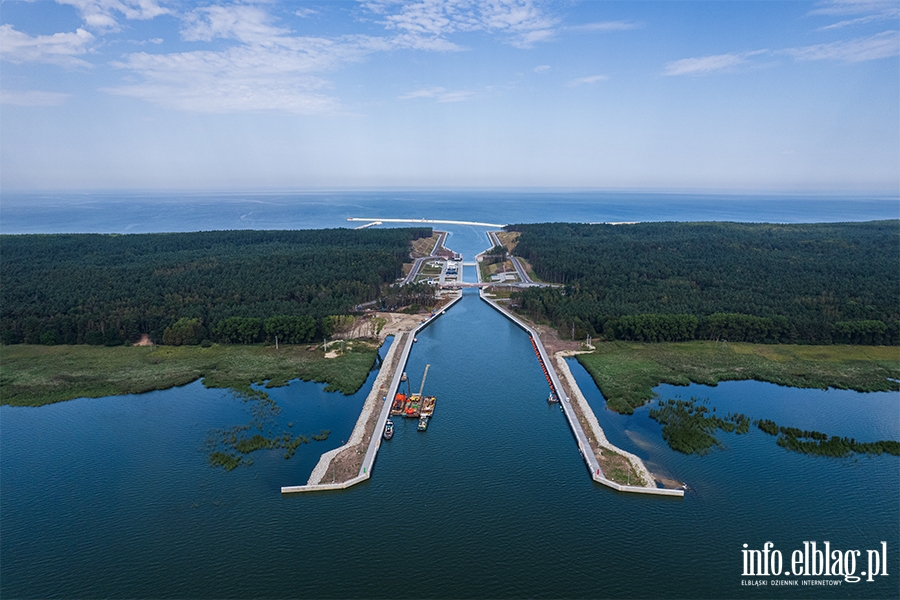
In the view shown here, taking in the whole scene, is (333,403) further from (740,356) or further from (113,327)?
(740,356)

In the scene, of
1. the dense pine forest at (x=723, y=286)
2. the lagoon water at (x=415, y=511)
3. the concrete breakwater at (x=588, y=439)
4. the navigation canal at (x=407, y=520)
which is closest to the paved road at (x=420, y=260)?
the dense pine forest at (x=723, y=286)

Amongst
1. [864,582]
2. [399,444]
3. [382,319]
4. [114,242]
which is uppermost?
[114,242]

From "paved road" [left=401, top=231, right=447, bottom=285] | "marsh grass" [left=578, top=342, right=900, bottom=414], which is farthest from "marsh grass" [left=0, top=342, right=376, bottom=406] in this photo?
"paved road" [left=401, top=231, right=447, bottom=285]

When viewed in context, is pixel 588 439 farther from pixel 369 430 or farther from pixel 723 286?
pixel 723 286

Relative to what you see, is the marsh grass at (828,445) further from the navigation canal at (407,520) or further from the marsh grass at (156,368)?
the marsh grass at (156,368)

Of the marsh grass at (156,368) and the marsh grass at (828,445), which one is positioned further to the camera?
the marsh grass at (156,368)

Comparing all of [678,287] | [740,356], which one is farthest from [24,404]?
[678,287]

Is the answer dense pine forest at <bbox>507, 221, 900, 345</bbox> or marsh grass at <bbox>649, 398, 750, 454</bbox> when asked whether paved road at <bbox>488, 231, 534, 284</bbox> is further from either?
marsh grass at <bbox>649, 398, 750, 454</bbox>
